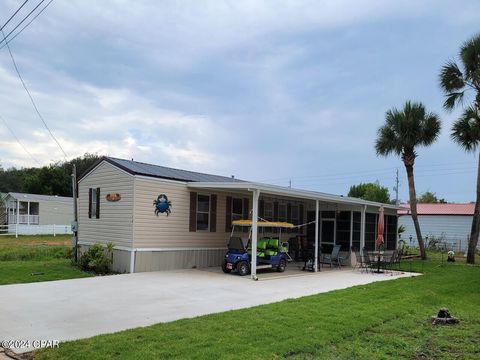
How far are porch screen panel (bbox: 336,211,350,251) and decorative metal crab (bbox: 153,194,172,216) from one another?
8.74 meters

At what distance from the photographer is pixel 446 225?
109 feet

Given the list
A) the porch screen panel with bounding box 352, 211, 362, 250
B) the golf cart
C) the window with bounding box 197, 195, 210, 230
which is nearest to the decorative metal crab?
the window with bounding box 197, 195, 210, 230

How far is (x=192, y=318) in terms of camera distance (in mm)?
7273

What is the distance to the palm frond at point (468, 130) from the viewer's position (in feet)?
65.5

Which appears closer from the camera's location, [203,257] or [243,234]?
[203,257]

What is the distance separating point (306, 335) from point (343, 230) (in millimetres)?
14170

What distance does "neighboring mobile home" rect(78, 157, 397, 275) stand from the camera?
13.8 meters

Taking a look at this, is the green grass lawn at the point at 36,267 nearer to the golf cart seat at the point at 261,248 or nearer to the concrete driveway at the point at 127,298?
the concrete driveway at the point at 127,298

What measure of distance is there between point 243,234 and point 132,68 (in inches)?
285

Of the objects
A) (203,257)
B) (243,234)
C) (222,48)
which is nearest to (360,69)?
(222,48)

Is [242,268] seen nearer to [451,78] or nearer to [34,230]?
[451,78]

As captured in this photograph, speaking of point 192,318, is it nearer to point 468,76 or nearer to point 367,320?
point 367,320

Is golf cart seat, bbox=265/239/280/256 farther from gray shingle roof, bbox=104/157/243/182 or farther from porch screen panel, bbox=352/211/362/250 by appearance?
porch screen panel, bbox=352/211/362/250

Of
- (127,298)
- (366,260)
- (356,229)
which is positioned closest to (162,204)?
(127,298)
